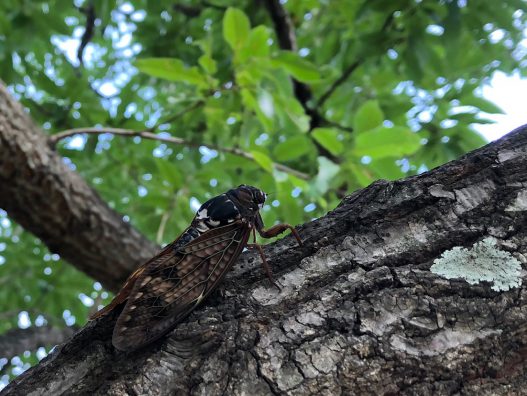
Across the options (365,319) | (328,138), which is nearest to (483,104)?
(328,138)

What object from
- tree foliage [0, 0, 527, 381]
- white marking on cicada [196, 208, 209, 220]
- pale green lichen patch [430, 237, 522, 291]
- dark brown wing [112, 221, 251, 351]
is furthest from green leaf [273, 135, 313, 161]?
pale green lichen patch [430, 237, 522, 291]

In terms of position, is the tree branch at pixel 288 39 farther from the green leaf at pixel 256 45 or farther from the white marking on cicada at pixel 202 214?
the white marking on cicada at pixel 202 214

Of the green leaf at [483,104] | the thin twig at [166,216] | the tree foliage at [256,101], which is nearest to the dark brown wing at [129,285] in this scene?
the tree foliage at [256,101]

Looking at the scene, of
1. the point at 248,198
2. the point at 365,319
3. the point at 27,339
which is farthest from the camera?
the point at 27,339

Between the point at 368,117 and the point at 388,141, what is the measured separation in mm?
172

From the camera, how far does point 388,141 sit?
217 cm

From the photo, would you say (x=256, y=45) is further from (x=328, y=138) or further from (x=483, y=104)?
(x=483, y=104)

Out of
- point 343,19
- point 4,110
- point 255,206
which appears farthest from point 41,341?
point 343,19

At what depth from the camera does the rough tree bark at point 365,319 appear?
81 centimetres

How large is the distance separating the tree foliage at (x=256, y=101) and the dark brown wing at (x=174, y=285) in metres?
1.02

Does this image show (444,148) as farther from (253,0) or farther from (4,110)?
(4,110)

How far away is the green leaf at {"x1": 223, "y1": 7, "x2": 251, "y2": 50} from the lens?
2.03 m

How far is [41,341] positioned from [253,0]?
228 cm

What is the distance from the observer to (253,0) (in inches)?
125
